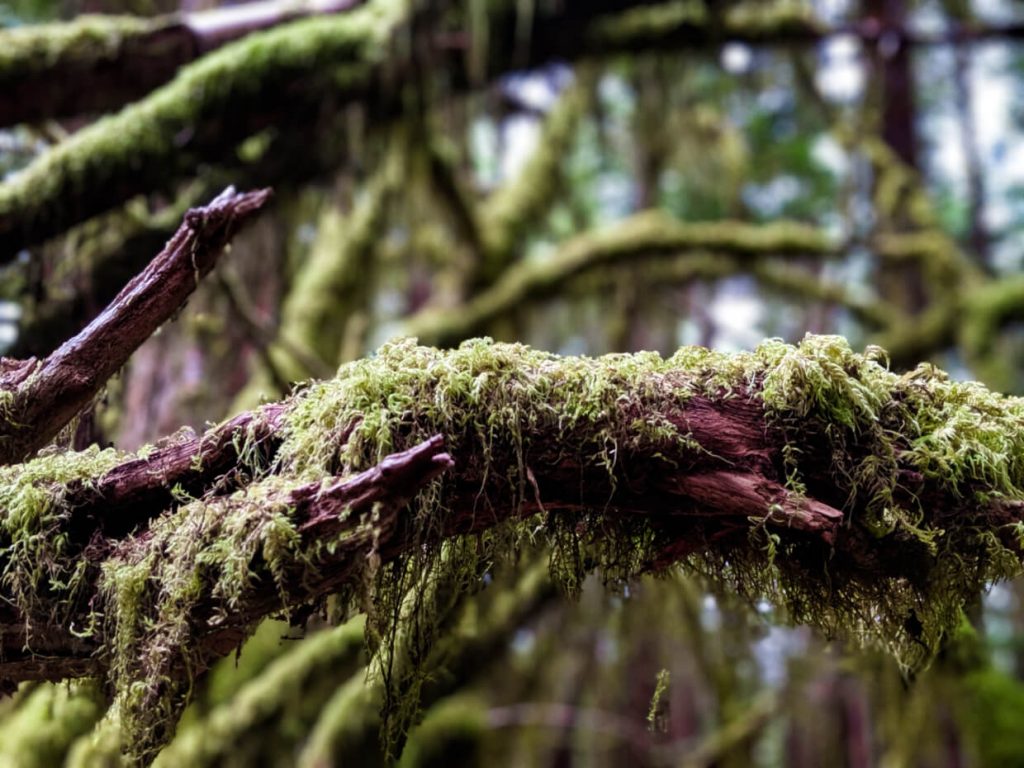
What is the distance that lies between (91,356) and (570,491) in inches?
40.6

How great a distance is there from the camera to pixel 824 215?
12203mm

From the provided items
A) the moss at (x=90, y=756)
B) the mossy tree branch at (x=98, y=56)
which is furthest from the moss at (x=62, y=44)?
the moss at (x=90, y=756)

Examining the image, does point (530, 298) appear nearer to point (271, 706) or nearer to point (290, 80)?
point (290, 80)

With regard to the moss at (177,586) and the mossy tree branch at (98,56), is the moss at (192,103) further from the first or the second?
the moss at (177,586)

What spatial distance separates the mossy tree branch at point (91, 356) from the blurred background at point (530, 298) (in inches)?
36.1

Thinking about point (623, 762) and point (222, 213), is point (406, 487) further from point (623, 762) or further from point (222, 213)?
point (623, 762)

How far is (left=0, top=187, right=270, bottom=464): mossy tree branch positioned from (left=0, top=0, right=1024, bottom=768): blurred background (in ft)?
3.01

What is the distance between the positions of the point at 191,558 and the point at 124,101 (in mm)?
3625

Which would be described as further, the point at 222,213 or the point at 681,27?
the point at 681,27

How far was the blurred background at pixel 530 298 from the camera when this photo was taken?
4039 millimetres

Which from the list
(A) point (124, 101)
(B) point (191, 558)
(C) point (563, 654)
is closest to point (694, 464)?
(B) point (191, 558)

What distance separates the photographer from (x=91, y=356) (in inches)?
76.6

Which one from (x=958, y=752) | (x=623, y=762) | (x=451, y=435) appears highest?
(x=451, y=435)

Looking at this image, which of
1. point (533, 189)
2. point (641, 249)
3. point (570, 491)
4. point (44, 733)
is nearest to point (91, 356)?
point (570, 491)
